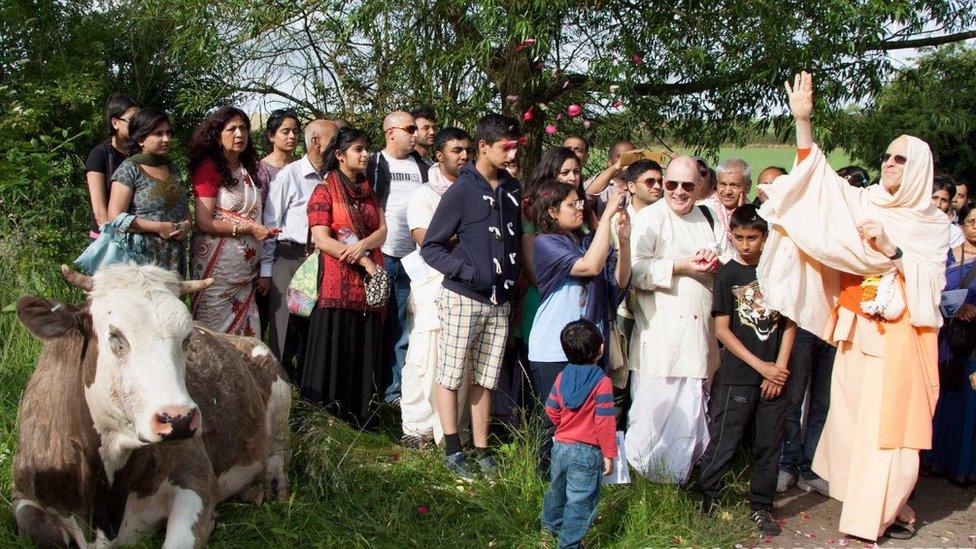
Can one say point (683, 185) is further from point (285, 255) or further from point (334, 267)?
point (285, 255)

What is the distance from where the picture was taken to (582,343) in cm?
432

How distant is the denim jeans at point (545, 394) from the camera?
5094 mm

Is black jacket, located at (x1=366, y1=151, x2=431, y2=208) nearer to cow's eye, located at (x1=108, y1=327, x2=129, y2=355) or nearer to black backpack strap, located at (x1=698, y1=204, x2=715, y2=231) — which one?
black backpack strap, located at (x1=698, y1=204, x2=715, y2=231)

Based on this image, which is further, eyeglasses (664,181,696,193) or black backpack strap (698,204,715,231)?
black backpack strap (698,204,715,231)

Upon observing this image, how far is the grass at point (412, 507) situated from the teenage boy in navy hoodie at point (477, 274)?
0.26 metres

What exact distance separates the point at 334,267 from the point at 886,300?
311 centimetres

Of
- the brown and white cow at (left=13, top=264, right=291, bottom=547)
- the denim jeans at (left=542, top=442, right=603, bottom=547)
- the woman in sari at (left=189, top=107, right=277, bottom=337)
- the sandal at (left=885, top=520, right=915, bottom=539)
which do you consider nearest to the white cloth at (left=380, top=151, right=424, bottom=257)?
the woman in sari at (left=189, top=107, right=277, bottom=337)

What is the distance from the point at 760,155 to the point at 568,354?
6957 millimetres

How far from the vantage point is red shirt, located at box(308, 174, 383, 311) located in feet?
18.8

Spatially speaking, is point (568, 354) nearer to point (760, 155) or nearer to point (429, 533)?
point (429, 533)

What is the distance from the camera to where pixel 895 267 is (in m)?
4.96

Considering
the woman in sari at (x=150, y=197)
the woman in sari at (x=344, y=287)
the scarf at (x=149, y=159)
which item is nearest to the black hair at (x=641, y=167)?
the woman in sari at (x=344, y=287)

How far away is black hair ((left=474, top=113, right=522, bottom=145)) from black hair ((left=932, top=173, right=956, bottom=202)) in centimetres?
317

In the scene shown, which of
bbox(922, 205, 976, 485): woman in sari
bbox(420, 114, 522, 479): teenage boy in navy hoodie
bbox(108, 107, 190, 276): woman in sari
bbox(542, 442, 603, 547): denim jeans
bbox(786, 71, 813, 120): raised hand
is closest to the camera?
bbox(542, 442, 603, 547): denim jeans
